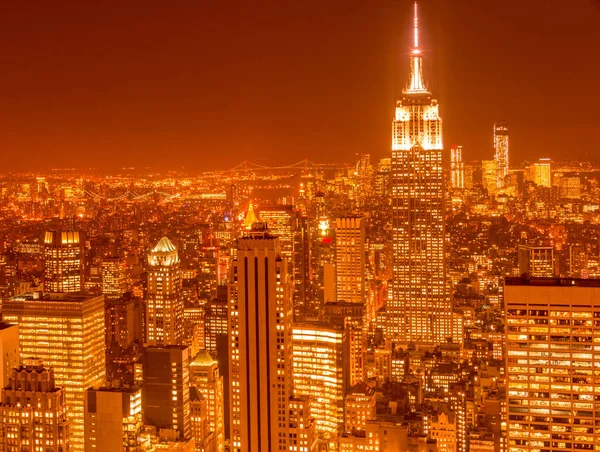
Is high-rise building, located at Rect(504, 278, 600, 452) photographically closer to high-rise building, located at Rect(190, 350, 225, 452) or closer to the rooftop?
high-rise building, located at Rect(190, 350, 225, 452)

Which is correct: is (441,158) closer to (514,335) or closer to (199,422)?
(199,422)

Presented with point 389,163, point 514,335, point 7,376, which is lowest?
point 7,376

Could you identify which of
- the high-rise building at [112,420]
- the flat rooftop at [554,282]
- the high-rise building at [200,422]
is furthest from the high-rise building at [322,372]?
the flat rooftop at [554,282]

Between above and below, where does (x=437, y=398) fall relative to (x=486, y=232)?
below

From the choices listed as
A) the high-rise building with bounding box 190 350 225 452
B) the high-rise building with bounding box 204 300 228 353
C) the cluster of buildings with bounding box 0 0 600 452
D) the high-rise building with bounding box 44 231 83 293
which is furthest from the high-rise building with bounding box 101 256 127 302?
the high-rise building with bounding box 190 350 225 452

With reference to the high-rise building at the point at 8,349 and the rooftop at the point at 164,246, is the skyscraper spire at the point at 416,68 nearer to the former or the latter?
the rooftop at the point at 164,246

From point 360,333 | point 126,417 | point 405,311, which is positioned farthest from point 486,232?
point 126,417

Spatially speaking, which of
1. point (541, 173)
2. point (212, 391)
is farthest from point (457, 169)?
point (212, 391)
